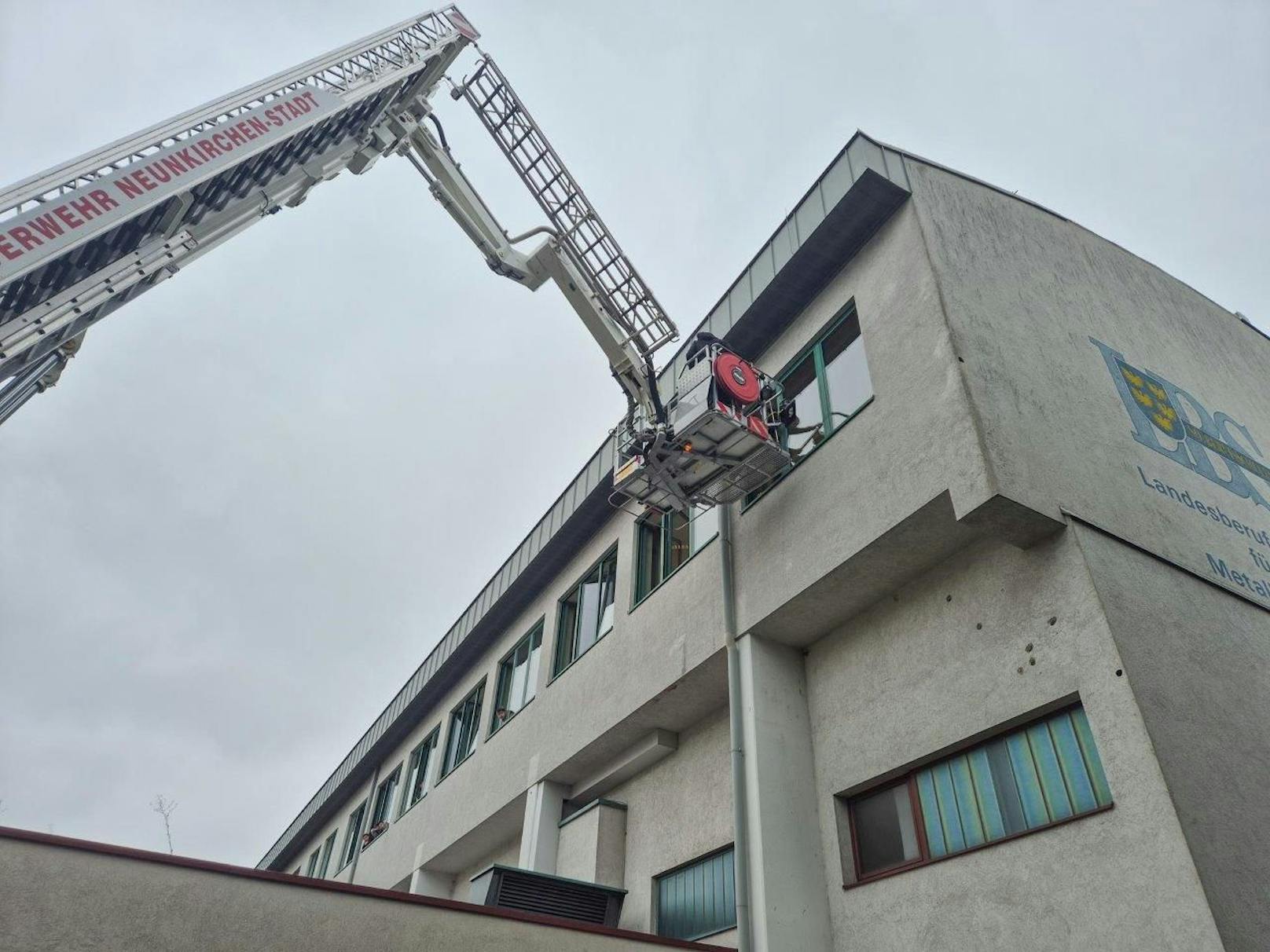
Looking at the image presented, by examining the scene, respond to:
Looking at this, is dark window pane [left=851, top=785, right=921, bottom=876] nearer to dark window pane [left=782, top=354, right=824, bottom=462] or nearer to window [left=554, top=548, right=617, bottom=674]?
dark window pane [left=782, top=354, right=824, bottom=462]

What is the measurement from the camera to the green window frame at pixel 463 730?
2125 cm

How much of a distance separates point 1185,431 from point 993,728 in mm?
5540

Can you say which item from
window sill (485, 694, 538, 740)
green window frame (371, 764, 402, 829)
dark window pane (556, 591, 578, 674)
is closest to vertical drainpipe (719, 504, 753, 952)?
dark window pane (556, 591, 578, 674)

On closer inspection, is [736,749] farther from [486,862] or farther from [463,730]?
[463,730]

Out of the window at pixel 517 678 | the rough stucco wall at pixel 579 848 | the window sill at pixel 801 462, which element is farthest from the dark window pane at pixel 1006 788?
the window at pixel 517 678

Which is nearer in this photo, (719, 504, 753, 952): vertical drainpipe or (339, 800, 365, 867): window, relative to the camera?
(719, 504, 753, 952): vertical drainpipe

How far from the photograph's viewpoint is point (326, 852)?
33.1 m

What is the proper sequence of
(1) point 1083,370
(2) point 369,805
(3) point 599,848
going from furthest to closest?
(2) point 369,805 < (3) point 599,848 < (1) point 1083,370

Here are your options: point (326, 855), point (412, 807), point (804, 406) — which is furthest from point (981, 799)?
point (326, 855)

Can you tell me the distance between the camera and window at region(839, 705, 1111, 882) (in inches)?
292

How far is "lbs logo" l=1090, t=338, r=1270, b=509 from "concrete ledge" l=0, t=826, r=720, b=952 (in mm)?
9062

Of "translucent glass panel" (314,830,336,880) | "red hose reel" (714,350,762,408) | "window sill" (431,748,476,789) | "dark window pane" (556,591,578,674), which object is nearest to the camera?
"red hose reel" (714,350,762,408)

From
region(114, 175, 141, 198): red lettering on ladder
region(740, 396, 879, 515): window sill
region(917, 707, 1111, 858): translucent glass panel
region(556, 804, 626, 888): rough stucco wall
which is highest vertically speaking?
region(740, 396, 879, 515): window sill

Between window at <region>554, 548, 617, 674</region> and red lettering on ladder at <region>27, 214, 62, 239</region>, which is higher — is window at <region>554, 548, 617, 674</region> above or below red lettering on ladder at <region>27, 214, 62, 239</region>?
above
